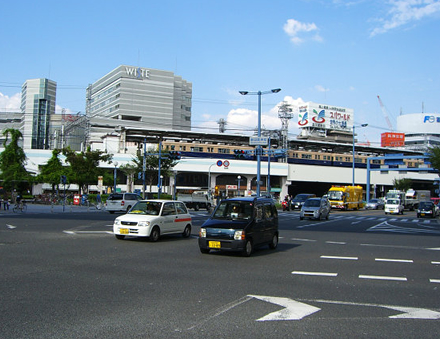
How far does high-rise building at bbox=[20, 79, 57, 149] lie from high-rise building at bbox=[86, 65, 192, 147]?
26.2m

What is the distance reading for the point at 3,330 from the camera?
5.93 metres

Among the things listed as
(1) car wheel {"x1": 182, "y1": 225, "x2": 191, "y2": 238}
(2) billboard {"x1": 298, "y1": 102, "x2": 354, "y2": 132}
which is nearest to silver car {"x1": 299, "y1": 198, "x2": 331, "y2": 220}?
(1) car wheel {"x1": 182, "y1": 225, "x2": 191, "y2": 238}

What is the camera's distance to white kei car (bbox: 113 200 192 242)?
16.7 meters

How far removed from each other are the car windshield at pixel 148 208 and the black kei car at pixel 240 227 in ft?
12.5

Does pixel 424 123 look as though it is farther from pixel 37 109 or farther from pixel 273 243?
pixel 273 243

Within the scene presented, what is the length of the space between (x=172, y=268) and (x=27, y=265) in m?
3.55

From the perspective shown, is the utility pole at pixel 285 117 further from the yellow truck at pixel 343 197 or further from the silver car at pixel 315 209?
the silver car at pixel 315 209

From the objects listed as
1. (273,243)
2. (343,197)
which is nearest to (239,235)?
(273,243)

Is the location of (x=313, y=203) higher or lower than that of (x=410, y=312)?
higher

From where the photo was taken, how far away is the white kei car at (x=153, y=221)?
54.8 feet

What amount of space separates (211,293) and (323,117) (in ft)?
363

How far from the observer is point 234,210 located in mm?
14398

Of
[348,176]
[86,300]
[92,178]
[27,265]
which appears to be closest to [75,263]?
[27,265]

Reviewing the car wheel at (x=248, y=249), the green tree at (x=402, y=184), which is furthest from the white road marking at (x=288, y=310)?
the green tree at (x=402, y=184)
